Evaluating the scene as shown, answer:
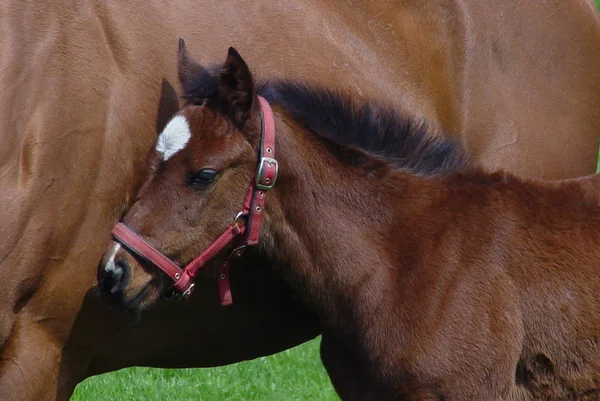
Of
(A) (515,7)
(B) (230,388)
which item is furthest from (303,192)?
(B) (230,388)

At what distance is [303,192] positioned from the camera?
12.2 ft

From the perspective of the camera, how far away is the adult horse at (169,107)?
3.66 metres

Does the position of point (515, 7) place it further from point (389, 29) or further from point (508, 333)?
point (508, 333)

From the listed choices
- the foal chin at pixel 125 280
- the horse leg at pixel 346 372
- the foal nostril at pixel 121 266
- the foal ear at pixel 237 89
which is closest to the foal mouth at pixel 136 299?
the foal chin at pixel 125 280

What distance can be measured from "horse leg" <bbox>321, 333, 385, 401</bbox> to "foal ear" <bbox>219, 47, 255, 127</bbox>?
929 millimetres

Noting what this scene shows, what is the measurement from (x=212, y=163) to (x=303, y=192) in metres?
0.35

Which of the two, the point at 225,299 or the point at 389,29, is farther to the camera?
the point at 389,29

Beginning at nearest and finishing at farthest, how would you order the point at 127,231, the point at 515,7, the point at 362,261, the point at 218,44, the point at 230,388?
the point at 127,231
the point at 362,261
the point at 218,44
the point at 515,7
the point at 230,388

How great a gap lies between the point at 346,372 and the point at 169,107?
115 centimetres

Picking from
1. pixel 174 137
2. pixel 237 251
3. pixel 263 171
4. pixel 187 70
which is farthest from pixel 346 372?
pixel 187 70

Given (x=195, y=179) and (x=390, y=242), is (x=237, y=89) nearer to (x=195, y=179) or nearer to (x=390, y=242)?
(x=195, y=179)

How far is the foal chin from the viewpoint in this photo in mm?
3504

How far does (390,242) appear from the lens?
3.80 meters

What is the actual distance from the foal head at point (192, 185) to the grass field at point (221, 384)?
8.09 feet
